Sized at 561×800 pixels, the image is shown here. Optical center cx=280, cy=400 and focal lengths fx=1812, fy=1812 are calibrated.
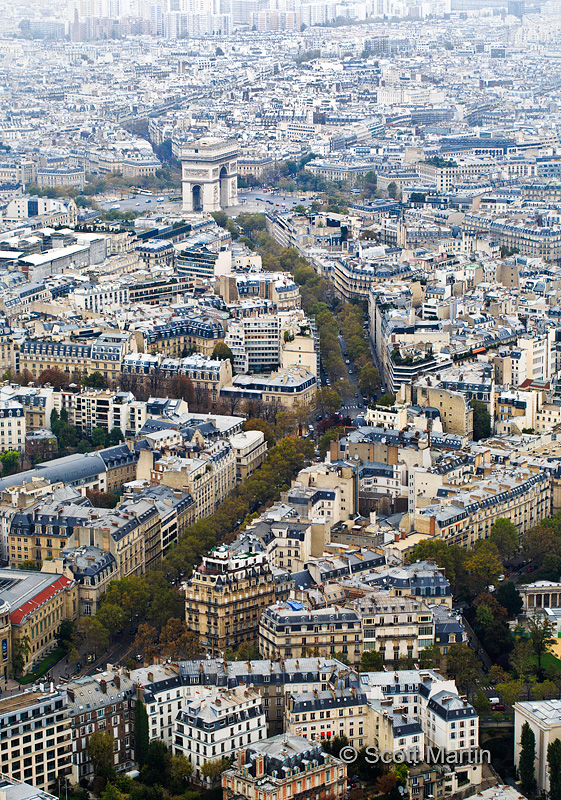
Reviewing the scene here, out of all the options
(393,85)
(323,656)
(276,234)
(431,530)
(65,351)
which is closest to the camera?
(323,656)

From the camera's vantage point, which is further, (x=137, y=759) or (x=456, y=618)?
(x=456, y=618)

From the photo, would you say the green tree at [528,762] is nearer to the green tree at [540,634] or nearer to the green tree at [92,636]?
the green tree at [540,634]

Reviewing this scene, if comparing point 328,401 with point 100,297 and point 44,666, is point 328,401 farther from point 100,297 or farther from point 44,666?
point 44,666

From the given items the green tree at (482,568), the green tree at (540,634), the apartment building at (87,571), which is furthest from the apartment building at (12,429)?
the green tree at (540,634)

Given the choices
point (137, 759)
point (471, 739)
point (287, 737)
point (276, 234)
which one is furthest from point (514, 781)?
point (276, 234)

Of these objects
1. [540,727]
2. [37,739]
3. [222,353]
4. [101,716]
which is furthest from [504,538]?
[222,353]

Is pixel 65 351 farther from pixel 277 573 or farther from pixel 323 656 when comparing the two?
pixel 323 656

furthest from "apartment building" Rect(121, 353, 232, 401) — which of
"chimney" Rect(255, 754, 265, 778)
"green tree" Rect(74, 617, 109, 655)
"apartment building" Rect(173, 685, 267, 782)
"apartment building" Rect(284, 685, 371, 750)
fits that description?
"chimney" Rect(255, 754, 265, 778)
